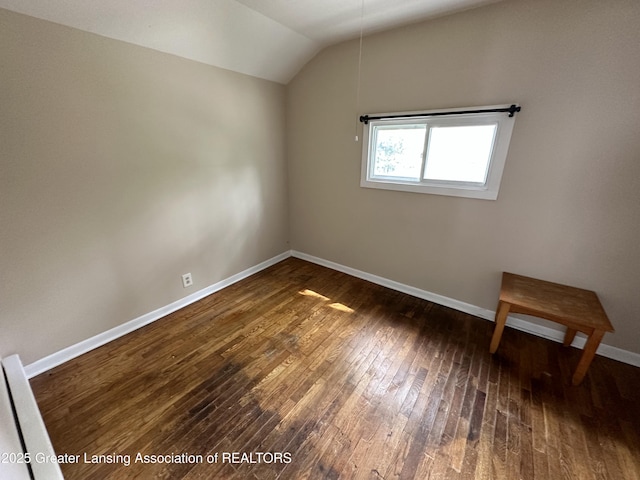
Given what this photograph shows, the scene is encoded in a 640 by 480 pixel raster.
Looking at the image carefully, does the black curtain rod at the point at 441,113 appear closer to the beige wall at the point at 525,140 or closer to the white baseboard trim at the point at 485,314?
the beige wall at the point at 525,140

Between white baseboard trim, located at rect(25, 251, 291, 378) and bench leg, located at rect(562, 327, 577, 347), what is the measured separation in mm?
3175

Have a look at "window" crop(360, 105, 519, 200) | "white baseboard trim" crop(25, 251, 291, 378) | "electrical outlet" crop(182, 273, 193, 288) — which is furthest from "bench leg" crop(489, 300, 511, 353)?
"electrical outlet" crop(182, 273, 193, 288)

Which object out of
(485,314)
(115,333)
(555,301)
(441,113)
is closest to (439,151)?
(441,113)

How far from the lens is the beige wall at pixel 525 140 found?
1651 mm

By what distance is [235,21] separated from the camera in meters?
2.04

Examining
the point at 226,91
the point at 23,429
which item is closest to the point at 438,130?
the point at 226,91

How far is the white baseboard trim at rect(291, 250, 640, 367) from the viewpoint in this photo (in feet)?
6.33

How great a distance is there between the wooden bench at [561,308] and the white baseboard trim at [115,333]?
2.68 m

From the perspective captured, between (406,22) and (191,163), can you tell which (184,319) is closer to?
(191,163)

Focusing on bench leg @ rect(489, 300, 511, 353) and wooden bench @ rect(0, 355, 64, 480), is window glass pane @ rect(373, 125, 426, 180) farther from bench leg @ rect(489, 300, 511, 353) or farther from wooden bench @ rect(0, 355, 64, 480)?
wooden bench @ rect(0, 355, 64, 480)

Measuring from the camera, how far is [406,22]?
2.18 metres

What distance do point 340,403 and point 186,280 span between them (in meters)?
1.87

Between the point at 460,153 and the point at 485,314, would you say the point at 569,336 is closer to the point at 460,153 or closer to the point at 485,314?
the point at 485,314

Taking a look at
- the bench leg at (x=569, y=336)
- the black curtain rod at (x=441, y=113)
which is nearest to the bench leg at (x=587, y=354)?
the bench leg at (x=569, y=336)
